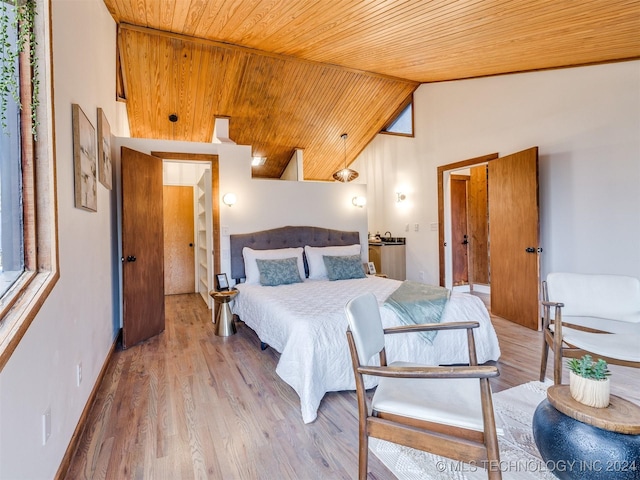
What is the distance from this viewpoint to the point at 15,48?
4.69ft

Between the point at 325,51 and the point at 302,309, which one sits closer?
the point at 302,309

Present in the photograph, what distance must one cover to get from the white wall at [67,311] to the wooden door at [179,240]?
3289 millimetres

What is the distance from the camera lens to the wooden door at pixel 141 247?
353 centimetres

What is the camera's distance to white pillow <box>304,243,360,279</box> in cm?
443

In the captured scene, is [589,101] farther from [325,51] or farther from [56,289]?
[56,289]

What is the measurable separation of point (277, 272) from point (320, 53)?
9.07 feet

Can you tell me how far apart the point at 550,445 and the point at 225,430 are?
1638 millimetres

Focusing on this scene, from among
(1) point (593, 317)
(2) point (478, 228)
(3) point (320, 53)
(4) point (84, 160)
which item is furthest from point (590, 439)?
(2) point (478, 228)

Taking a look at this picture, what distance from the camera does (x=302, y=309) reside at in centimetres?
272

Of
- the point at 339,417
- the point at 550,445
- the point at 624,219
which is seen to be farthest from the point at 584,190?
the point at 339,417

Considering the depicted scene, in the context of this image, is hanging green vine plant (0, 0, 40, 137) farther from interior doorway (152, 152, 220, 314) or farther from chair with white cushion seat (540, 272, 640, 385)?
chair with white cushion seat (540, 272, 640, 385)

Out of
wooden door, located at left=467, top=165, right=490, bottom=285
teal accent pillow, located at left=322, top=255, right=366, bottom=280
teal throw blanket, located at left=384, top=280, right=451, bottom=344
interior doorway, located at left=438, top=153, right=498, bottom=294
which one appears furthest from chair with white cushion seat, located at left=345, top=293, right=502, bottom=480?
wooden door, located at left=467, top=165, right=490, bottom=285

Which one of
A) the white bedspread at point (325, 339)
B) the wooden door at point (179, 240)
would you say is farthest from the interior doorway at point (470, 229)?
the wooden door at point (179, 240)

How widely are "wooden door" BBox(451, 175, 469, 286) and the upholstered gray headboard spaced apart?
7.42 feet
